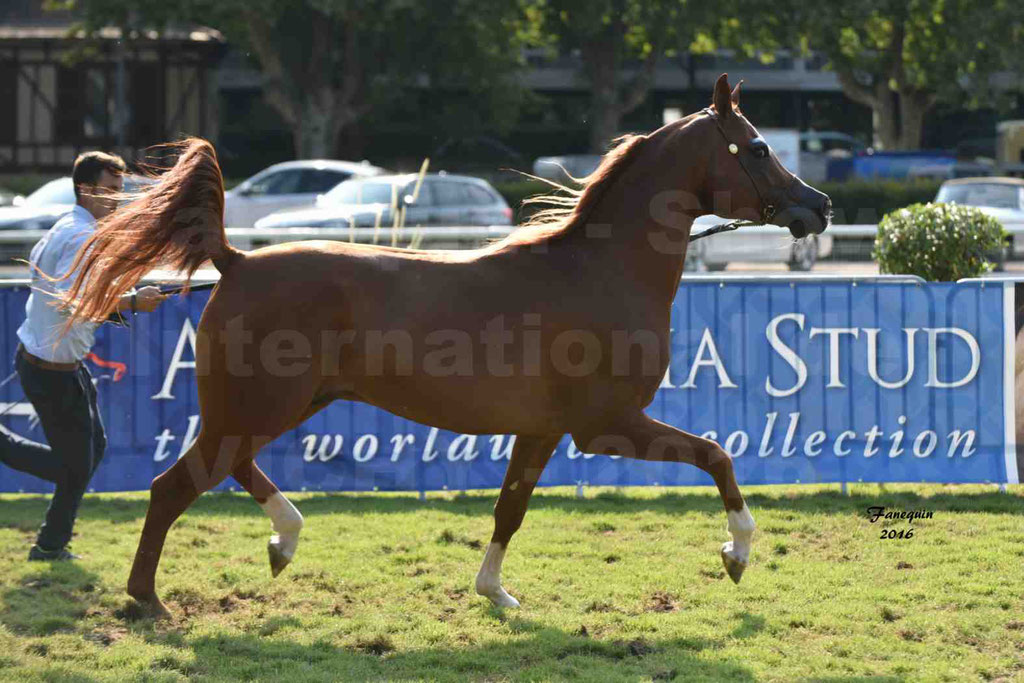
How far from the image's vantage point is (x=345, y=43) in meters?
32.2

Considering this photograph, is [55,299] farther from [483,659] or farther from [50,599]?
[483,659]

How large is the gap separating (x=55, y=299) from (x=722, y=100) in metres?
3.42

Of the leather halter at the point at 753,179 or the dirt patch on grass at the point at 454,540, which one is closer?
the leather halter at the point at 753,179

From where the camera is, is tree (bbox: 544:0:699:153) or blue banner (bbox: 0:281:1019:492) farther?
tree (bbox: 544:0:699:153)

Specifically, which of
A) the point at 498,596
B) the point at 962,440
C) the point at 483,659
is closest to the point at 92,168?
the point at 498,596

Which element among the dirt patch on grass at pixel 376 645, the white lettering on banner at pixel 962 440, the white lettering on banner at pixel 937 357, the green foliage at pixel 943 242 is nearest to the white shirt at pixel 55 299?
the dirt patch on grass at pixel 376 645

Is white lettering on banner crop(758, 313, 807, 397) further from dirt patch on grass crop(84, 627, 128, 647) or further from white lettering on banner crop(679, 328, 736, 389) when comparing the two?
dirt patch on grass crop(84, 627, 128, 647)

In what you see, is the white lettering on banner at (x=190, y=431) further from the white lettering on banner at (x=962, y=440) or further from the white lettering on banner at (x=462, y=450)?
the white lettering on banner at (x=962, y=440)

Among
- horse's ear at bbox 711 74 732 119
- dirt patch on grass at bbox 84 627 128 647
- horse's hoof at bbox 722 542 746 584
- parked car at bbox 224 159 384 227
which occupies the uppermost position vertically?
horse's ear at bbox 711 74 732 119

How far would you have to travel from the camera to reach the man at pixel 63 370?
657 cm

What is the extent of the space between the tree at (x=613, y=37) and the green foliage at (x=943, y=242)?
2229cm

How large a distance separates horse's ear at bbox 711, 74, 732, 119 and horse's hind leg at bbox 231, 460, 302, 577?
2.58m

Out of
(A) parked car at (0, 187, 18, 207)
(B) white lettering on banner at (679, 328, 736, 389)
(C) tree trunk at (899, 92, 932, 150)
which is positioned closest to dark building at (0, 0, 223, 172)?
(A) parked car at (0, 187, 18, 207)

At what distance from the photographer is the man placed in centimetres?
657
